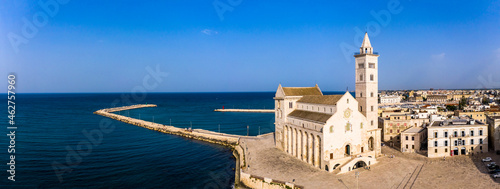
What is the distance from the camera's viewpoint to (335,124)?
131 ft

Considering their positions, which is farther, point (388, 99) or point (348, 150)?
point (388, 99)

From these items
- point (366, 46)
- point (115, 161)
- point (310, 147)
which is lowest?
point (115, 161)

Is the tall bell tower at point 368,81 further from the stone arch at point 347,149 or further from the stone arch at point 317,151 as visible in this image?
the stone arch at point 317,151

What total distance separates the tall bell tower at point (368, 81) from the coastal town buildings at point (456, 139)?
26.6ft

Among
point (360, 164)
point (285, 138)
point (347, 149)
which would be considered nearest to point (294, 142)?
point (285, 138)

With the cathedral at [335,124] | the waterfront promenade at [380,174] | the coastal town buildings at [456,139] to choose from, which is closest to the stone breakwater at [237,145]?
the waterfront promenade at [380,174]

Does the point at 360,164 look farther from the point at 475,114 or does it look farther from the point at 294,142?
the point at 475,114

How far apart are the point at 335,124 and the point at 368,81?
1113cm

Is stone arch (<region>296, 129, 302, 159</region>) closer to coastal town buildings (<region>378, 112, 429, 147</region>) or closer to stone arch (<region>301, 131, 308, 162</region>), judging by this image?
Answer: stone arch (<region>301, 131, 308, 162</region>)

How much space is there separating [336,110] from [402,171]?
1089 cm

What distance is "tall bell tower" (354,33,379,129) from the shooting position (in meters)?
46.0

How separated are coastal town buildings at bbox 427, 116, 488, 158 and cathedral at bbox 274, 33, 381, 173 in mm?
7714

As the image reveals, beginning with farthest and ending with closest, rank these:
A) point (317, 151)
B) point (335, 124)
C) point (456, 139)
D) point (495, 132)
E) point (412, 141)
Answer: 1. point (412, 141)
2. point (495, 132)
3. point (456, 139)
4. point (317, 151)
5. point (335, 124)

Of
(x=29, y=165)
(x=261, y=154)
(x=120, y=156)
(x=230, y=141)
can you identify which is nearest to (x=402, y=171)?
(x=261, y=154)
